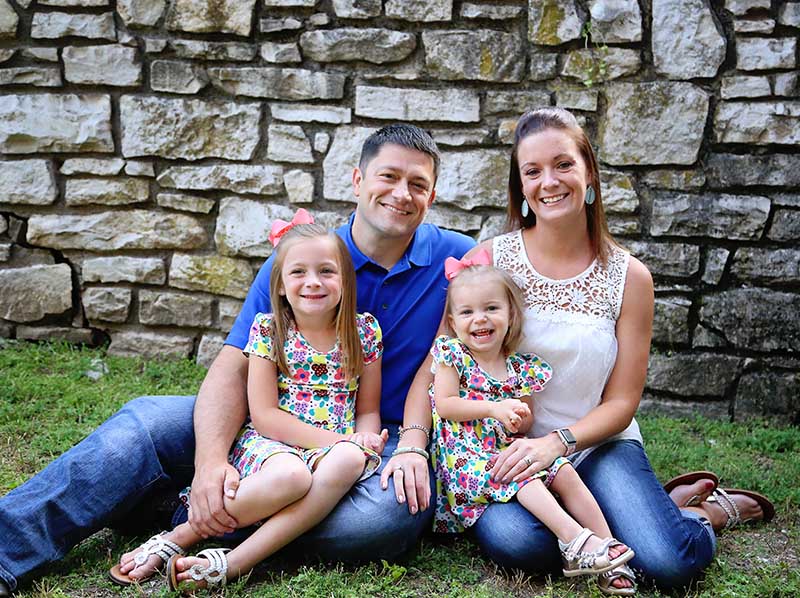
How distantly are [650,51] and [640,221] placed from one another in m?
0.75

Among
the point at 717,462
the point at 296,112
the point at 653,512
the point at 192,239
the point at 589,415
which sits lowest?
the point at 717,462

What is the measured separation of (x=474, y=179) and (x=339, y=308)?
149 centimetres

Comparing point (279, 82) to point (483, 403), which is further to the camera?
point (279, 82)

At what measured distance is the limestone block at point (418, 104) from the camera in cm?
362

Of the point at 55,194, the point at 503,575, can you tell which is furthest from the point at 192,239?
the point at 503,575

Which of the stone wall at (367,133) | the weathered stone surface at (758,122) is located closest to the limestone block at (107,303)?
the stone wall at (367,133)

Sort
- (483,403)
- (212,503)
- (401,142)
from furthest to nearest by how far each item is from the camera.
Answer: (401,142)
(483,403)
(212,503)

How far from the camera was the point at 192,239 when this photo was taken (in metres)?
3.91

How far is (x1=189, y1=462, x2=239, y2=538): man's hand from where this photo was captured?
215cm

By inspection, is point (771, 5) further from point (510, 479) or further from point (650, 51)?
point (510, 479)

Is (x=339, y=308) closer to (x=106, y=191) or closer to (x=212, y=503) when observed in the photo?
(x=212, y=503)

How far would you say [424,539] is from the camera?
2.46m

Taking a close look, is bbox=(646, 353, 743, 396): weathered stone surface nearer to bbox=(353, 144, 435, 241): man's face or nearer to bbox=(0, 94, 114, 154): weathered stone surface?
bbox=(353, 144, 435, 241): man's face

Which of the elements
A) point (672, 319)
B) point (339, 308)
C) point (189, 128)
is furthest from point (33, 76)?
point (672, 319)
